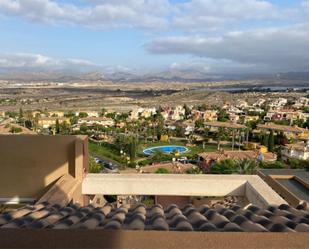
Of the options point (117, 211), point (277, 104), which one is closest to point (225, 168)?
point (117, 211)

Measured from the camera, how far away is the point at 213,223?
201 centimetres

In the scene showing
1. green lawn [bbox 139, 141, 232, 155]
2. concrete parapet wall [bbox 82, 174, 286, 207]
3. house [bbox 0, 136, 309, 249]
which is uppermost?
house [bbox 0, 136, 309, 249]

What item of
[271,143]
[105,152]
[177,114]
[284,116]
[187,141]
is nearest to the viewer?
[105,152]

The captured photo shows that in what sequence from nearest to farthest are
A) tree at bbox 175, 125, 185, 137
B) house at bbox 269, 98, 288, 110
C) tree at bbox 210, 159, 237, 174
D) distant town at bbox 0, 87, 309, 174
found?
1. tree at bbox 210, 159, 237, 174
2. distant town at bbox 0, 87, 309, 174
3. tree at bbox 175, 125, 185, 137
4. house at bbox 269, 98, 288, 110

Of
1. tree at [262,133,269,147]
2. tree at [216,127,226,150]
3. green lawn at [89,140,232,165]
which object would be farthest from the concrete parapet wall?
tree at [216,127,226,150]

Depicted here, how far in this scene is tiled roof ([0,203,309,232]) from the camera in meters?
1.89

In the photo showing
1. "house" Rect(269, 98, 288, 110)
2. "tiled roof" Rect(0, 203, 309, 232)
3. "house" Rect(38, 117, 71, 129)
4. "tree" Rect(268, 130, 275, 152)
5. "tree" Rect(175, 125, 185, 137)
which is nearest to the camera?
"tiled roof" Rect(0, 203, 309, 232)

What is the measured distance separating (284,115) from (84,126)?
2520 cm

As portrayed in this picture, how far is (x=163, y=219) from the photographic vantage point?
6.97ft

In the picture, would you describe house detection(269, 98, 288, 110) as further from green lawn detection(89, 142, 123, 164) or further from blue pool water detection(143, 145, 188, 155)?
green lawn detection(89, 142, 123, 164)

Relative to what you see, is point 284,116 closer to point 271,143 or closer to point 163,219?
point 271,143

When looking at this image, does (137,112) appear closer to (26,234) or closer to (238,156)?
(238,156)

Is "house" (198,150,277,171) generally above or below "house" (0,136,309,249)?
below

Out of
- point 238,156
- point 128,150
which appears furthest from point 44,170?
point 128,150
